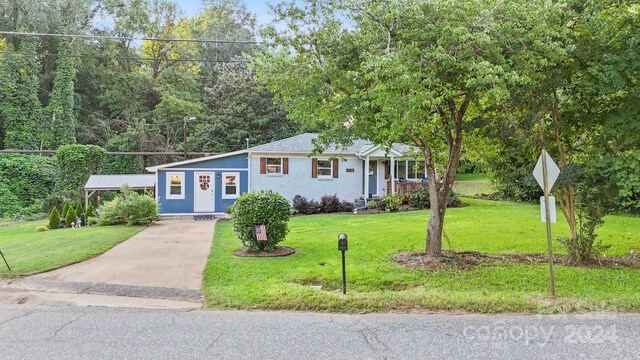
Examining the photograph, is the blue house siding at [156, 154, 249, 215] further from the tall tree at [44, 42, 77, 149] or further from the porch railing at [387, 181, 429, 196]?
the tall tree at [44, 42, 77, 149]

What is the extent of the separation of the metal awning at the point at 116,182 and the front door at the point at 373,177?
1246cm

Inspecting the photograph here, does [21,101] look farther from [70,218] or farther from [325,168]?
[325,168]

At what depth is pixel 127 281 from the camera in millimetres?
6883

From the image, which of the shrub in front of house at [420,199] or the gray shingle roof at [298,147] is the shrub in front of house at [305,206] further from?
the shrub in front of house at [420,199]

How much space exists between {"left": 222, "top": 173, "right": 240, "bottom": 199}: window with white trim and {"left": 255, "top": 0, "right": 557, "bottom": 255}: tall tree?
37.2 feet

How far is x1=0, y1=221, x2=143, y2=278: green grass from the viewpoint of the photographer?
25.8 feet

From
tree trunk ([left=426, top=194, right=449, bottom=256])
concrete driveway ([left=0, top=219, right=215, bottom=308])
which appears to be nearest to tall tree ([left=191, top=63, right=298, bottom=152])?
concrete driveway ([left=0, top=219, right=215, bottom=308])

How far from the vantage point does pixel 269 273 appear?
7.27 metres

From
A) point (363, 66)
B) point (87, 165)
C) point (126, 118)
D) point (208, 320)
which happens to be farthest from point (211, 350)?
point (126, 118)

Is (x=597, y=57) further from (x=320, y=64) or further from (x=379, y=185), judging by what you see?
(x=379, y=185)

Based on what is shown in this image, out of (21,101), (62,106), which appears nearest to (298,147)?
(62,106)

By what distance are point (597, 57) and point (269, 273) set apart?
692 cm

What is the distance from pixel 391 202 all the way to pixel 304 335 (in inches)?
579

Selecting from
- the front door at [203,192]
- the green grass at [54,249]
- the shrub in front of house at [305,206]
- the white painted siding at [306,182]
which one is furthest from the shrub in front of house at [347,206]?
the green grass at [54,249]
